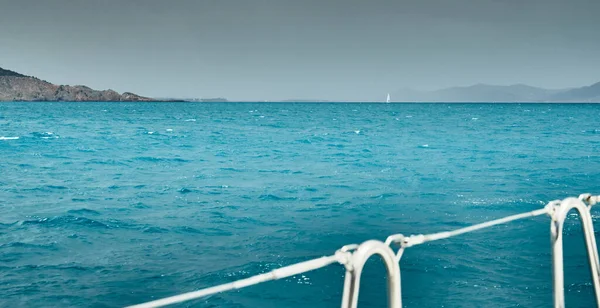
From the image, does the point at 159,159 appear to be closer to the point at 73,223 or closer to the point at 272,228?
the point at 73,223

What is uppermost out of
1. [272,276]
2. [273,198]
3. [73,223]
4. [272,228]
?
[272,276]

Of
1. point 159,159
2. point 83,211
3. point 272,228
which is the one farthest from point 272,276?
point 159,159

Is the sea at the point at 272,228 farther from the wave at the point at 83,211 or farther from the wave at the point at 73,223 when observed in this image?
the wave at the point at 83,211

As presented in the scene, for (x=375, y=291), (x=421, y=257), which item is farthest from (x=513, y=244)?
(x=375, y=291)

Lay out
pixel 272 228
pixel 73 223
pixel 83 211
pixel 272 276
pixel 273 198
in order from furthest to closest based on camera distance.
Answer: pixel 273 198
pixel 83 211
pixel 73 223
pixel 272 228
pixel 272 276

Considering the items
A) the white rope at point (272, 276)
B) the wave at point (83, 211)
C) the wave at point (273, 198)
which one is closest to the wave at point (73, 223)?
the wave at point (83, 211)

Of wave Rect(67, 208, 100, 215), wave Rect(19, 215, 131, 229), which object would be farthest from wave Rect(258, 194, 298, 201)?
wave Rect(67, 208, 100, 215)

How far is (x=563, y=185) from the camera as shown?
22.9m

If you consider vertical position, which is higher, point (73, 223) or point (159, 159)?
point (159, 159)

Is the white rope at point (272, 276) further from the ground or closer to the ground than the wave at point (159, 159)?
further from the ground

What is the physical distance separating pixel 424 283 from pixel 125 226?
918cm

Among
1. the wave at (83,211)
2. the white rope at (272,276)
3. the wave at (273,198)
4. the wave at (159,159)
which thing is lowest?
the wave at (83,211)

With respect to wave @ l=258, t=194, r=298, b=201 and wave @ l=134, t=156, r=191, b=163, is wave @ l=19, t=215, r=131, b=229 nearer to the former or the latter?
wave @ l=258, t=194, r=298, b=201

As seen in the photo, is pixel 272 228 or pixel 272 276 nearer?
pixel 272 276
